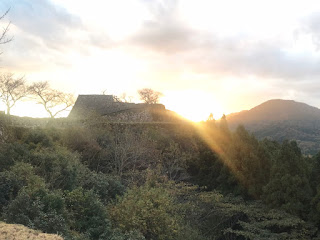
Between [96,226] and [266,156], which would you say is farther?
[266,156]

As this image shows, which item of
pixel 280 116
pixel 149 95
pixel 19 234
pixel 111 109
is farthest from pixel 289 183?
pixel 280 116

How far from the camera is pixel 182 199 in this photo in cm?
1293

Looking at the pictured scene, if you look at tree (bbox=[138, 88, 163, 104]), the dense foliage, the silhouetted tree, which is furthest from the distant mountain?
the silhouetted tree

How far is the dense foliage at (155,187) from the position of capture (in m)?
7.88

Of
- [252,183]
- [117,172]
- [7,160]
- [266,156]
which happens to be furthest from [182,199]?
[7,160]

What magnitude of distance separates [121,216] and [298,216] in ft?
20.8

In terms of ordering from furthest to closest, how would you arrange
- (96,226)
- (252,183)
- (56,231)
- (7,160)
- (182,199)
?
(252,183)
(182,199)
(7,160)
(96,226)
(56,231)

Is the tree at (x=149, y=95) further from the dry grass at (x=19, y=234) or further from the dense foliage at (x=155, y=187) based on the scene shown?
the dry grass at (x=19, y=234)

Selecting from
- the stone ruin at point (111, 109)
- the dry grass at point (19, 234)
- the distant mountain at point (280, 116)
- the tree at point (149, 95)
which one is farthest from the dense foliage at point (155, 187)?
the distant mountain at point (280, 116)

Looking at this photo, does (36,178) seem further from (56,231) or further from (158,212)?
(158,212)

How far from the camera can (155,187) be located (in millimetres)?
12062

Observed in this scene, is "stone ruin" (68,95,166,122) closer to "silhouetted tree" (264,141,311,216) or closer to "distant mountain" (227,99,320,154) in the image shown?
"silhouetted tree" (264,141,311,216)

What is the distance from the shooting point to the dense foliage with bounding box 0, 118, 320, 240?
310 inches

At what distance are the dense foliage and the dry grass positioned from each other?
45 cm
